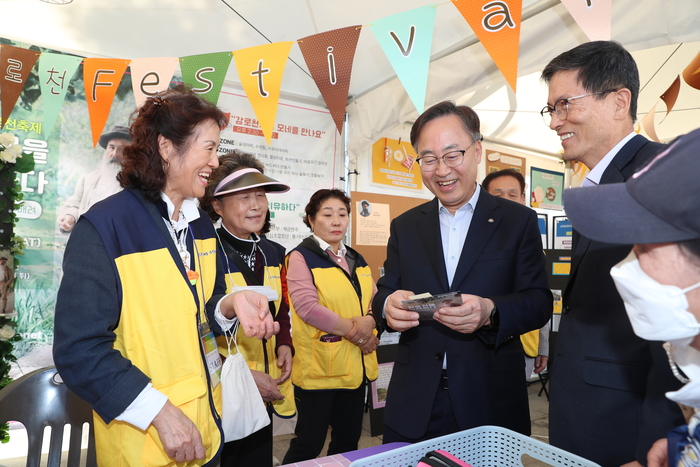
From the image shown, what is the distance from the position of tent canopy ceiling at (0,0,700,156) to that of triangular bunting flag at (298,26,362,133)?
1.81 ft

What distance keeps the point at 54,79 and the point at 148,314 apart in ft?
8.44

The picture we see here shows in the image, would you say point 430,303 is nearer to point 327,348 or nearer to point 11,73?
point 327,348

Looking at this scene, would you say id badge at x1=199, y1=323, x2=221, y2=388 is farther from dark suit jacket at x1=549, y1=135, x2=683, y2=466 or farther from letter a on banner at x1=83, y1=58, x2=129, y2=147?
letter a on banner at x1=83, y1=58, x2=129, y2=147

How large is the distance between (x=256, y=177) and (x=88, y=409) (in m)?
1.27

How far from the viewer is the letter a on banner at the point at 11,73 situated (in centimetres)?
292

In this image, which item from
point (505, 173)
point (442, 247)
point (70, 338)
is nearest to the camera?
point (70, 338)

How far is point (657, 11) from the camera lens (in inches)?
90.2

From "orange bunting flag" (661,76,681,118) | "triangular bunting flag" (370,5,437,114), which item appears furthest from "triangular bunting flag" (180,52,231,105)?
"orange bunting flag" (661,76,681,118)

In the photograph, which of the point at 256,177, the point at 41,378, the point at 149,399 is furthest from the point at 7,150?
the point at 149,399

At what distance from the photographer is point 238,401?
1573 millimetres

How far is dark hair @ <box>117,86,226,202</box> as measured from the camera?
1462 mm

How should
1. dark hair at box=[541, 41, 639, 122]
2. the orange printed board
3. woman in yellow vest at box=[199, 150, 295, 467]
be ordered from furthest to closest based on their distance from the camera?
the orange printed board
woman in yellow vest at box=[199, 150, 295, 467]
dark hair at box=[541, 41, 639, 122]

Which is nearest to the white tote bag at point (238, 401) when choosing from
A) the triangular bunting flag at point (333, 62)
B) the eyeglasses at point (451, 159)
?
the eyeglasses at point (451, 159)

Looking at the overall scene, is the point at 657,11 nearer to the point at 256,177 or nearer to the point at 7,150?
the point at 256,177
